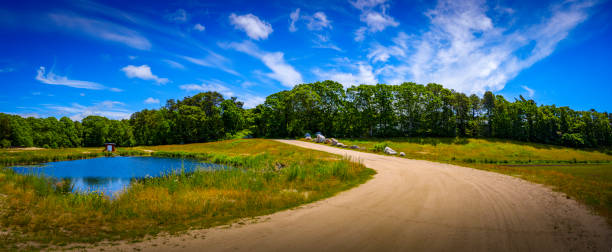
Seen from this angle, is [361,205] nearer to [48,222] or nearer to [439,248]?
[439,248]

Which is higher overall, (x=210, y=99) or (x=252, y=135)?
(x=210, y=99)

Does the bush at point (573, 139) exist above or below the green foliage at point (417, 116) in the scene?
below

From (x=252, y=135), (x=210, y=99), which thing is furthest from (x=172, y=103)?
(x=252, y=135)

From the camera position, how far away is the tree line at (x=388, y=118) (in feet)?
177

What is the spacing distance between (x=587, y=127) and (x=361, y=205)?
7370 cm

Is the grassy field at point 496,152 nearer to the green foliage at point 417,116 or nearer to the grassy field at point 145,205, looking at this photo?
the green foliage at point 417,116

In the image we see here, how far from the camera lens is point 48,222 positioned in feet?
21.1

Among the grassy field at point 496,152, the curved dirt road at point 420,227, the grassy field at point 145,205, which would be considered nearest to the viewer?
the curved dirt road at point 420,227

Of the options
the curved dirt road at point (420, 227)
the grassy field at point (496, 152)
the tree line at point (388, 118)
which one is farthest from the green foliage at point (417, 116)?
the curved dirt road at point (420, 227)

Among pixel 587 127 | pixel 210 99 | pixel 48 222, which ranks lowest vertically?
pixel 48 222

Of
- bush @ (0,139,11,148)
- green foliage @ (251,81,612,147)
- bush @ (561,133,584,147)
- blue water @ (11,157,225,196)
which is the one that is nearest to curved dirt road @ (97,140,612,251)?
blue water @ (11,157,225,196)

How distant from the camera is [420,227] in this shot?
20.3 feet

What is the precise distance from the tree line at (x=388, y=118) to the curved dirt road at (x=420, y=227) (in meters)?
46.4

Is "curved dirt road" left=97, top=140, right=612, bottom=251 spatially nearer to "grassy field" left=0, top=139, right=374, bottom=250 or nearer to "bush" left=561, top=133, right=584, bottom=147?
"grassy field" left=0, top=139, right=374, bottom=250
